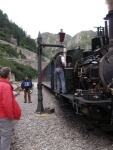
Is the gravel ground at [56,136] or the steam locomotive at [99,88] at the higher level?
the steam locomotive at [99,88]

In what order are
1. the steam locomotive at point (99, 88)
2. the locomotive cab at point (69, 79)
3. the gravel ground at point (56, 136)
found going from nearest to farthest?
the gravel ground at point (56, 136), the steam locomotive at point (99, 88), the locomotive cab at point (69, 79)

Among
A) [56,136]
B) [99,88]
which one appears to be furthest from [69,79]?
[56,136]

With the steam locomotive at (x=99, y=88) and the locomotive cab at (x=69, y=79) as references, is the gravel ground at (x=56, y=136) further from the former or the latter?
the locomotive cab at (x=69, y=79)

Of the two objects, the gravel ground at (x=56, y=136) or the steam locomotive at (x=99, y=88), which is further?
the steam locomotive at (x=99, y=88)

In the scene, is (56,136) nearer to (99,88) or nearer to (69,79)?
(99,88)

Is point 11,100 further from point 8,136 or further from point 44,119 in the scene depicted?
point 44,119

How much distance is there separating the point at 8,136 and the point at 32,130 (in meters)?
3.67

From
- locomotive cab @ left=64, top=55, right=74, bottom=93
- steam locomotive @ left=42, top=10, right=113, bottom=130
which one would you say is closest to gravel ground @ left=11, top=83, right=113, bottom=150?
steam locomotive @ left=42, top=10, right=113, bottom=130

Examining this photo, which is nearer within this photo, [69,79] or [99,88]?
[99,88]

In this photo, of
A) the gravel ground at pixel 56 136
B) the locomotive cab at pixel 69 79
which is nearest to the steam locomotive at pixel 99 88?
the gravel ground at pixel 56 136

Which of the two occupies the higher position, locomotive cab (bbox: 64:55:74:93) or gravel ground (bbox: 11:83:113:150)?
locomotive cab (bbox: 64:55:74:93)

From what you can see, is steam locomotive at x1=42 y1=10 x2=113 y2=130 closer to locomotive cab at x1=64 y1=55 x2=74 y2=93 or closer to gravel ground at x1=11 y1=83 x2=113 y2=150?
gravel ground at x1=11 y1=83 x2=113 y2=150

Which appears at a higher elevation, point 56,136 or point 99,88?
point 99,88

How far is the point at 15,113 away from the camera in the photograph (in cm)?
476
